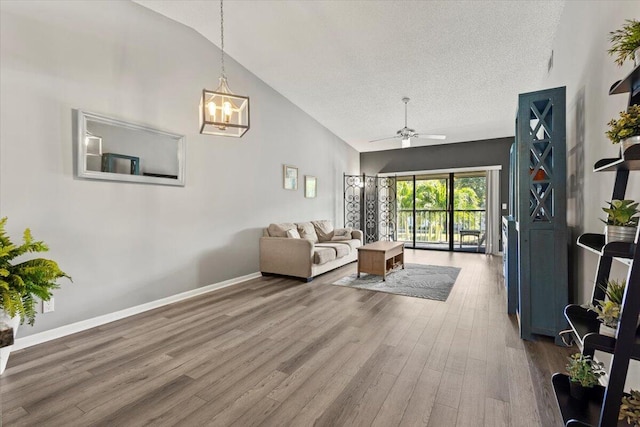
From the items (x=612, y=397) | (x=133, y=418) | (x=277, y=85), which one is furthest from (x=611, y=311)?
(x=277, y=85)

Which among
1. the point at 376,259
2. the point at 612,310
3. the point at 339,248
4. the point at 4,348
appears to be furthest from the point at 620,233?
the point at 339,248

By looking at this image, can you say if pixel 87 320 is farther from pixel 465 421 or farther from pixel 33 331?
pixel 465 421

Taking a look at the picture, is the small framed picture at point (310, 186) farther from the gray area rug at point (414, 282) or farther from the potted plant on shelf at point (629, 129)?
the potted plant on shelf at point (629, 129)

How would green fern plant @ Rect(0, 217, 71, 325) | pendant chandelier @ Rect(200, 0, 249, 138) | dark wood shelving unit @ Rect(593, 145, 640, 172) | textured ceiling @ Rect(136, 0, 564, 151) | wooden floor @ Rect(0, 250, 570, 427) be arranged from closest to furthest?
1. dark wood shelving unit @ Rect(593, 145, 640, 172)
2. wooden floor @ Rect(0, 250, 570, 427)
3. green fern plant @ Rect(0, 217, 71, 325)
4. pendant chandelier @ Rect(200, 0, 249, 138)
5. textured ceiling @ Rect(136, 0, 564, 151)

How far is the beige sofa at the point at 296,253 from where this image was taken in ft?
15.3

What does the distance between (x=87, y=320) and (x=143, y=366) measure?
1.26 meters

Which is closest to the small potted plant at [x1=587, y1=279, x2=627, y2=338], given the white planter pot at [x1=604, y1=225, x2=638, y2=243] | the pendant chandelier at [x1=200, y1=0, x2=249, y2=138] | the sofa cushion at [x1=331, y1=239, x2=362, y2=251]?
the white planter pot at [x1=604, y1=225, x2=638, y2=243]

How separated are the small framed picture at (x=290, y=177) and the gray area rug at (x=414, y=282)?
2141 millimetres

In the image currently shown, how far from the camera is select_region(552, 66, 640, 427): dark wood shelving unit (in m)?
1.02

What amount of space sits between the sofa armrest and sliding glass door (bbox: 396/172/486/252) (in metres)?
4.63

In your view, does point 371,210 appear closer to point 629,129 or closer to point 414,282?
point 414,282

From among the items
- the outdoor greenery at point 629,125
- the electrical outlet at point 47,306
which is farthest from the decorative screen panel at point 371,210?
the outdoor greenery at point 629,125

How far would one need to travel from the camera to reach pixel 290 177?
19.1ft

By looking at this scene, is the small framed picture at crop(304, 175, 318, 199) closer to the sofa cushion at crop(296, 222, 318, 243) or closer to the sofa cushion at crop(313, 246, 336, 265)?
the sofa cushion at crop(296, 222, 318, 243)
